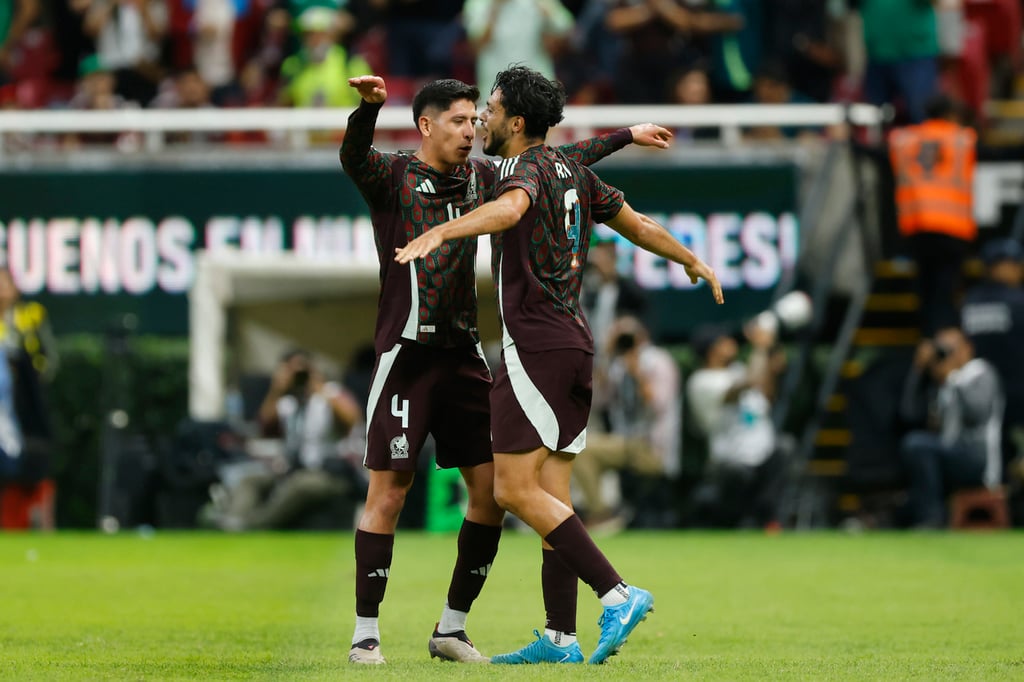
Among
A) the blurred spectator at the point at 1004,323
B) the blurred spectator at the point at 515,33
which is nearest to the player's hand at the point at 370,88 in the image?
the blurred spectator at the point at 1004,323

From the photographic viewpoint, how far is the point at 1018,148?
18.8m

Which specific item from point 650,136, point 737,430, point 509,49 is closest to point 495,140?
point 650,136

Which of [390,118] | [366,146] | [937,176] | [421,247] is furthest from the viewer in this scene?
[390,118]

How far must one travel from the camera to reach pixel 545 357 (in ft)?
23.7

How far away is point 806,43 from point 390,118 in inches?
189

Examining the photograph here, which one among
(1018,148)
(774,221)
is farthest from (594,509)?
(1018,148)

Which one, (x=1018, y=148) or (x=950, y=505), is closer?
(x=950, y=505)

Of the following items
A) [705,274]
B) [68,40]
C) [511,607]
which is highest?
[68,40]

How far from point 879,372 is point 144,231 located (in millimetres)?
7547

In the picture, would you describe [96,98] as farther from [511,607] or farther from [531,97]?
[531,97]

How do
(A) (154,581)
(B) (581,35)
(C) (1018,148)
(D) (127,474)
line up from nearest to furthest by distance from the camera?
(A) (154,581), (D) (127,474), (C) (1018,148), (B) (581,35)

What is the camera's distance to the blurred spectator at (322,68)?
19.5 meters

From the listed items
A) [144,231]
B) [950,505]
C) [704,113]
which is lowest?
[950,505]

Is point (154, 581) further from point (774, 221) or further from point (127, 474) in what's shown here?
point (774, 221)
